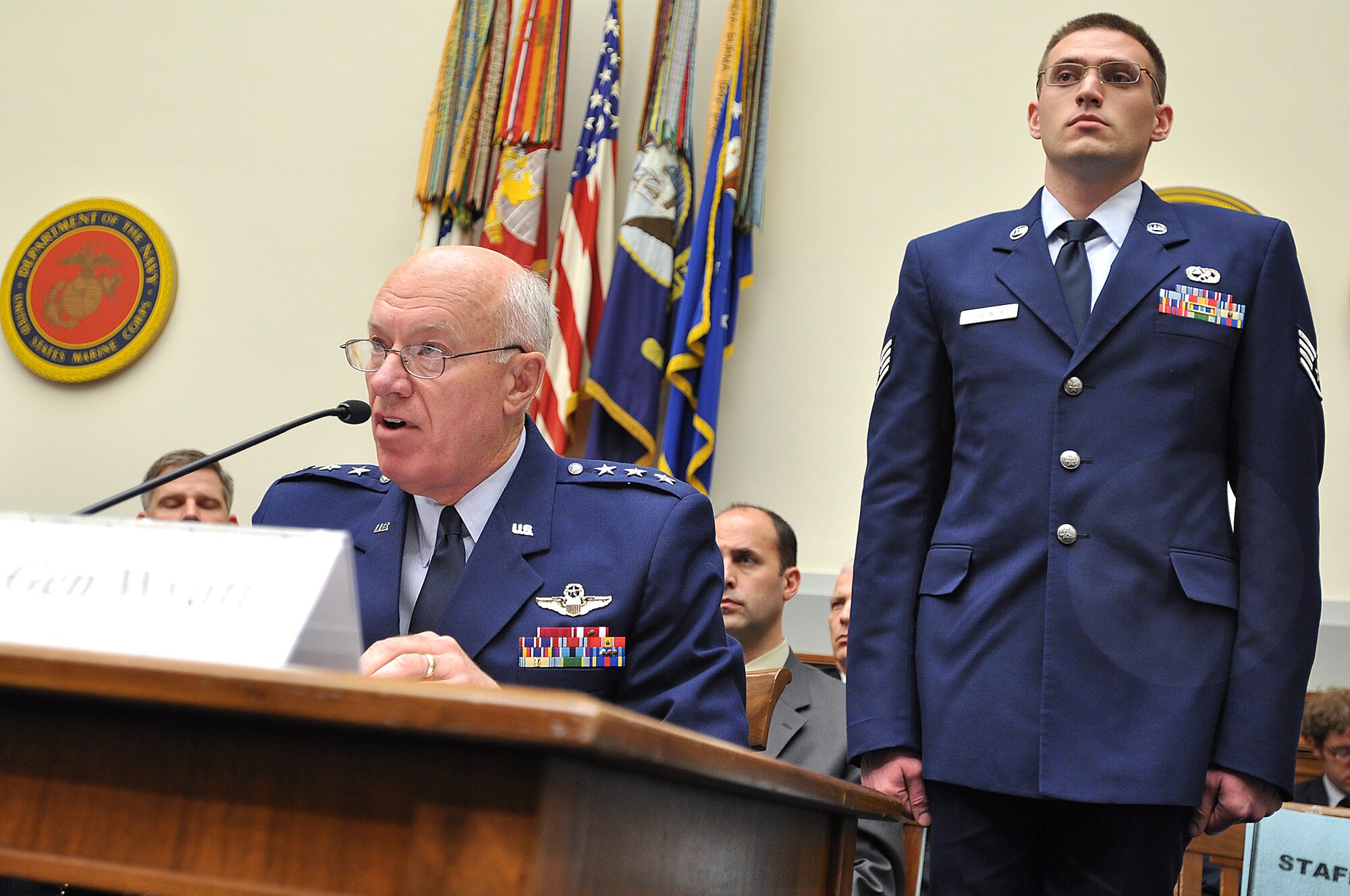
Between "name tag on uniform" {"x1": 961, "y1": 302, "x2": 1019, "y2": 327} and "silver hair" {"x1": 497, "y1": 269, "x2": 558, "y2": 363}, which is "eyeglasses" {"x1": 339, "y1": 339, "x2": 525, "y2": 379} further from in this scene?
"name tag on uniform" {"x1": 961, "y1": 302, "x2": 1019, "y2": 327}

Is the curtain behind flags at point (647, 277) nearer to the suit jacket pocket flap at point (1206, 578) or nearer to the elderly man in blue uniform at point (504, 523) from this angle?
the elderly man in blue uniform at point (504, 523)

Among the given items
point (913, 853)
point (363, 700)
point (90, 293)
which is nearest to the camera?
point (363, 700)

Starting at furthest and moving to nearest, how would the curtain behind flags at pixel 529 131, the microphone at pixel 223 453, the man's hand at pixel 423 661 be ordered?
the curtain behind flags at pixel 529 131 < the microphone at pixel 223 453 < the man's hand at pixel 423 661

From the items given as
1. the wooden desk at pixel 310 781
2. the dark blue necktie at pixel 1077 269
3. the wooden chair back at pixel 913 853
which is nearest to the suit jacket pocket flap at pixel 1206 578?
the dark blue necktie at pixel 1077 269

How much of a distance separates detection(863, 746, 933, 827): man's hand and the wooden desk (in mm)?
805

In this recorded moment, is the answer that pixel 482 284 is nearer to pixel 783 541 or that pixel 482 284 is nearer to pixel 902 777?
pixel 902 777

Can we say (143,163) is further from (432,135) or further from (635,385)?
(635,385)

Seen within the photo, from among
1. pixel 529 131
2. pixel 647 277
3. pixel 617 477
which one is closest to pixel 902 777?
pixel 617 477

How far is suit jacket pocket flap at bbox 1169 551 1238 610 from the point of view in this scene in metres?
1.36

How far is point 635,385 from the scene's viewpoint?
3.98m

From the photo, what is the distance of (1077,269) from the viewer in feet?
5.04

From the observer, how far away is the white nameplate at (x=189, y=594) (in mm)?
718

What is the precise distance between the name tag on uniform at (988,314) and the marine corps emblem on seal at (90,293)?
3.90 m

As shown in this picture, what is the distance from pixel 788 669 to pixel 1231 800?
0.94 meters
